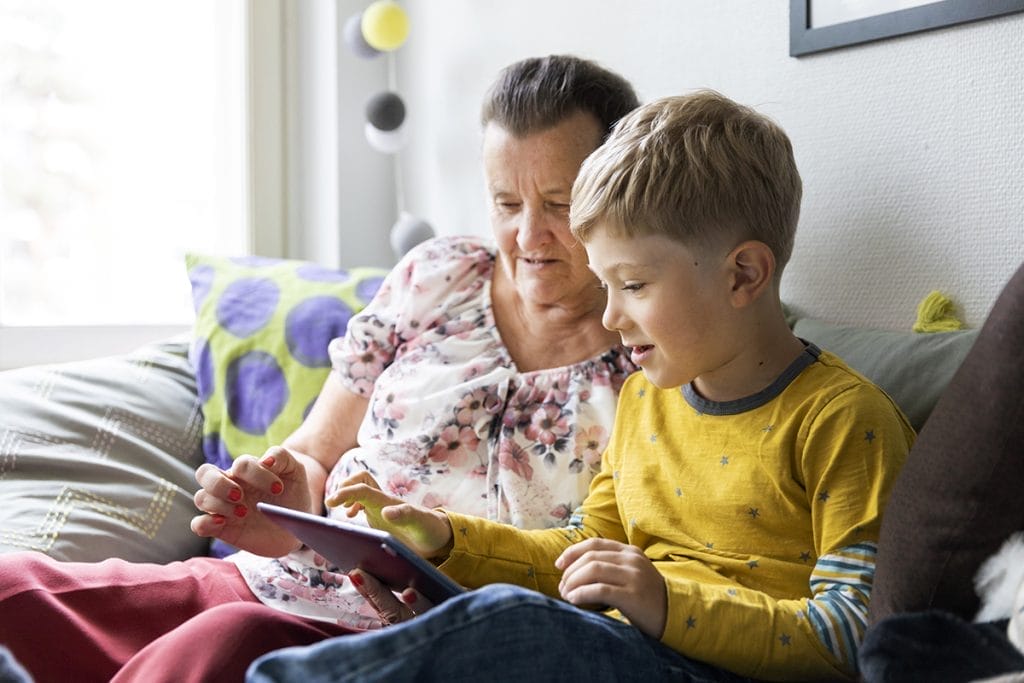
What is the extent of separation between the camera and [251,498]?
4.54 ft

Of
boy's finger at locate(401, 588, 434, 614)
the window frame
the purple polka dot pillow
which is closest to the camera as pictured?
boy's finger at locate(401, 588, 434, 614)

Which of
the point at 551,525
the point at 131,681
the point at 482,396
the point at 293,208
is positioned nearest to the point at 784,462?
the point at 551,525

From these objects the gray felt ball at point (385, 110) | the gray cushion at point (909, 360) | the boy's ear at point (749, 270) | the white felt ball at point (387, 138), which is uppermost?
the gray felt ball at point (385, 110)

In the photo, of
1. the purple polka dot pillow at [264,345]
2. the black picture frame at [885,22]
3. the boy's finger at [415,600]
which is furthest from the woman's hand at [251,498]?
the black picture frame at [885,22]

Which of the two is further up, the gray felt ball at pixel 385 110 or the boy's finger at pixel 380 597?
the gray felt ball at pixel 385 110

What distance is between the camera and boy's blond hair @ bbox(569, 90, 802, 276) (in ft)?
3.84

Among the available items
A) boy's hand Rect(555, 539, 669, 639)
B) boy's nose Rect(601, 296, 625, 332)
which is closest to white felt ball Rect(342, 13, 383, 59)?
boy's nose Rect(601, 296, 625, 332)

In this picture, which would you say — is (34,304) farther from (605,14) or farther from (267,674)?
(267,674)

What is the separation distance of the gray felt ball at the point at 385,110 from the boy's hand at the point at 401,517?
A: 1.17 m

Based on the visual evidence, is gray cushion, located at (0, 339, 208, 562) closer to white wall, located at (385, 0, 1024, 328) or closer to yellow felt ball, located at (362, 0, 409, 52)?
yellow felt ball, located at (362, 0, 409, 52)

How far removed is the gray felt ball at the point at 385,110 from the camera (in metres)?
2.28

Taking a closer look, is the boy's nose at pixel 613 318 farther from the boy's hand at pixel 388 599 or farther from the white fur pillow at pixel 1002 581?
the white fur pillow at pixel 1002 581

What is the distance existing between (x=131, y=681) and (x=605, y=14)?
128 centimetres

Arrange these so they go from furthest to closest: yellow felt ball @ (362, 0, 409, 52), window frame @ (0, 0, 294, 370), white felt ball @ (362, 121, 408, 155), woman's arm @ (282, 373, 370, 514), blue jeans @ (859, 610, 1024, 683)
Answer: window frame @ (0, 0, 294, 370)
white felt ball @ (362, 121, 408, 155)
yellow felt ball @ (362, 0, 409, 52)
woman's arm @ (282, 373, 370, 514)
blue jeans @ (859, 610, 1024, 683)
